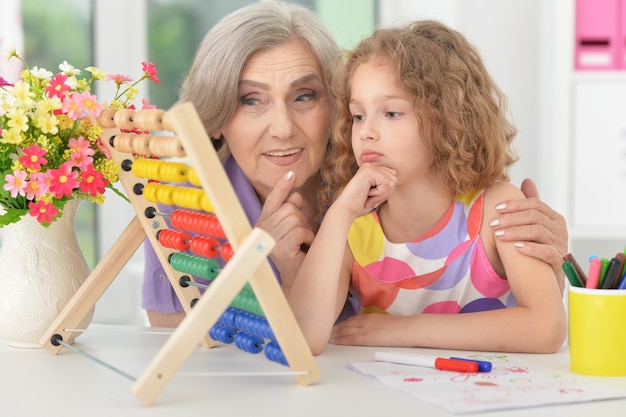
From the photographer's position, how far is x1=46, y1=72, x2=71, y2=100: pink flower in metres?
1.47

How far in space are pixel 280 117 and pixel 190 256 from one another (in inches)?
19.2

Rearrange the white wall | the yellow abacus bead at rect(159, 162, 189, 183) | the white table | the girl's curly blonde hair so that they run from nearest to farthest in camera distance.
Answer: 1. the white table
2. the yellow abacus bead at rect(159, 162, 189, 183)
3. the girl's curly blonde hair
4. the white wall

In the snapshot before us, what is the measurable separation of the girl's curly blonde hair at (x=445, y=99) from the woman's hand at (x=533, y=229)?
117 mm

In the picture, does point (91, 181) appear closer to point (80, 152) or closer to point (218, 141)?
point (80, 152)

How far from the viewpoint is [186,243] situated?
149 cm

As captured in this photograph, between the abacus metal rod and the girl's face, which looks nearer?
the abacus metal rod

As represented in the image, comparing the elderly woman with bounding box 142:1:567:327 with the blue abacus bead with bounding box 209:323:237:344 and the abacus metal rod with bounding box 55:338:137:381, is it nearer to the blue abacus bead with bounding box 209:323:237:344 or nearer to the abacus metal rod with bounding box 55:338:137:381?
the blue abacus bead with bounding box 209:323:237:344

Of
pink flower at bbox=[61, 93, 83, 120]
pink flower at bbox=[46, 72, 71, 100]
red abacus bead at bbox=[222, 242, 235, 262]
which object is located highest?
pink flower at bbox=[46, 72, 71, 100]

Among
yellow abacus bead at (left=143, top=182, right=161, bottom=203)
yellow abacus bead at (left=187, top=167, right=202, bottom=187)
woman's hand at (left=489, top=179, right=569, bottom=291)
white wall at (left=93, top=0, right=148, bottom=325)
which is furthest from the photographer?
white wall at (left=93, top=0, right=148, bottom=325)

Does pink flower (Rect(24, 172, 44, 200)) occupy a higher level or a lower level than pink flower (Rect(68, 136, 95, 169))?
lower

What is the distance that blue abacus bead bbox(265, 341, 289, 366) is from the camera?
4.33 ft

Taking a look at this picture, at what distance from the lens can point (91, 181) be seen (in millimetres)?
1487

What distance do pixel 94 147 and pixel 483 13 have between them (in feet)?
6.78

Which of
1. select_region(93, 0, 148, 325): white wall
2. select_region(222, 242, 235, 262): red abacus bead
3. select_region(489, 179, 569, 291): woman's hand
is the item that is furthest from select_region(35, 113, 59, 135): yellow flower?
select_region(93, 0, 148, 325): white wall
